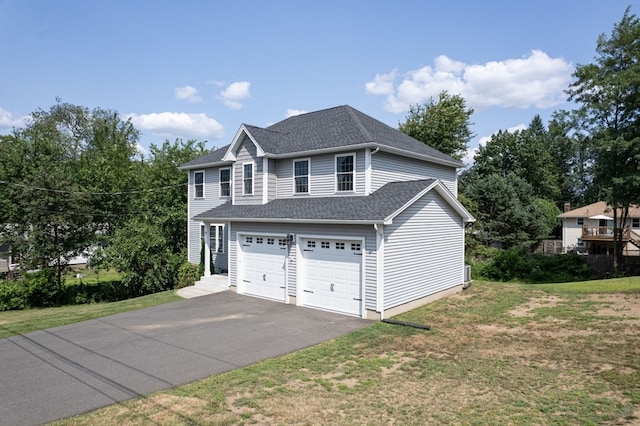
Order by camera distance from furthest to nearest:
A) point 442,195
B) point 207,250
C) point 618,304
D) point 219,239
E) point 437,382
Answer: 1. point 219,239
2. point 207,250
3. point 442,195
4. point 618,304
5. point 437,382

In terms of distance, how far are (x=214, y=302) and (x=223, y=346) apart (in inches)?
232

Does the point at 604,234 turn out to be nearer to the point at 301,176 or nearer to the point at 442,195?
the point at 442,195

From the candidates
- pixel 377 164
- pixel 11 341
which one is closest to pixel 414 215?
pixel 377 164

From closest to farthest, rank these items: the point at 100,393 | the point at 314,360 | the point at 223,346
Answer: the point at 100,393 < the point at 314,360 < the point at 223,346

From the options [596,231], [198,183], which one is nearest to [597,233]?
[596,231]

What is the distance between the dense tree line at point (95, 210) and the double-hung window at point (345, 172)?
12.0 m

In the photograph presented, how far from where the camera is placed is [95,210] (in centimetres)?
2728

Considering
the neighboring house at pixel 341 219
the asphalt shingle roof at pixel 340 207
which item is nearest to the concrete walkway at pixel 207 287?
the neighboring house at pixel 341 219

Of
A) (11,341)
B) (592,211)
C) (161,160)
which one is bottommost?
(11,341)

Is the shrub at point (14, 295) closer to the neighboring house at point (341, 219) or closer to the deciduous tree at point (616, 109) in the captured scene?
the neighboring house at point (341, 219)

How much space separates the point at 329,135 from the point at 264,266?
245 inches

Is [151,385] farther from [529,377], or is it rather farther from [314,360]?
[529,377]

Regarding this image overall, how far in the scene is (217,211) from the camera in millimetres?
19156

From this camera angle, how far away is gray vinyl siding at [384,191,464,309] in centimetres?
1305
